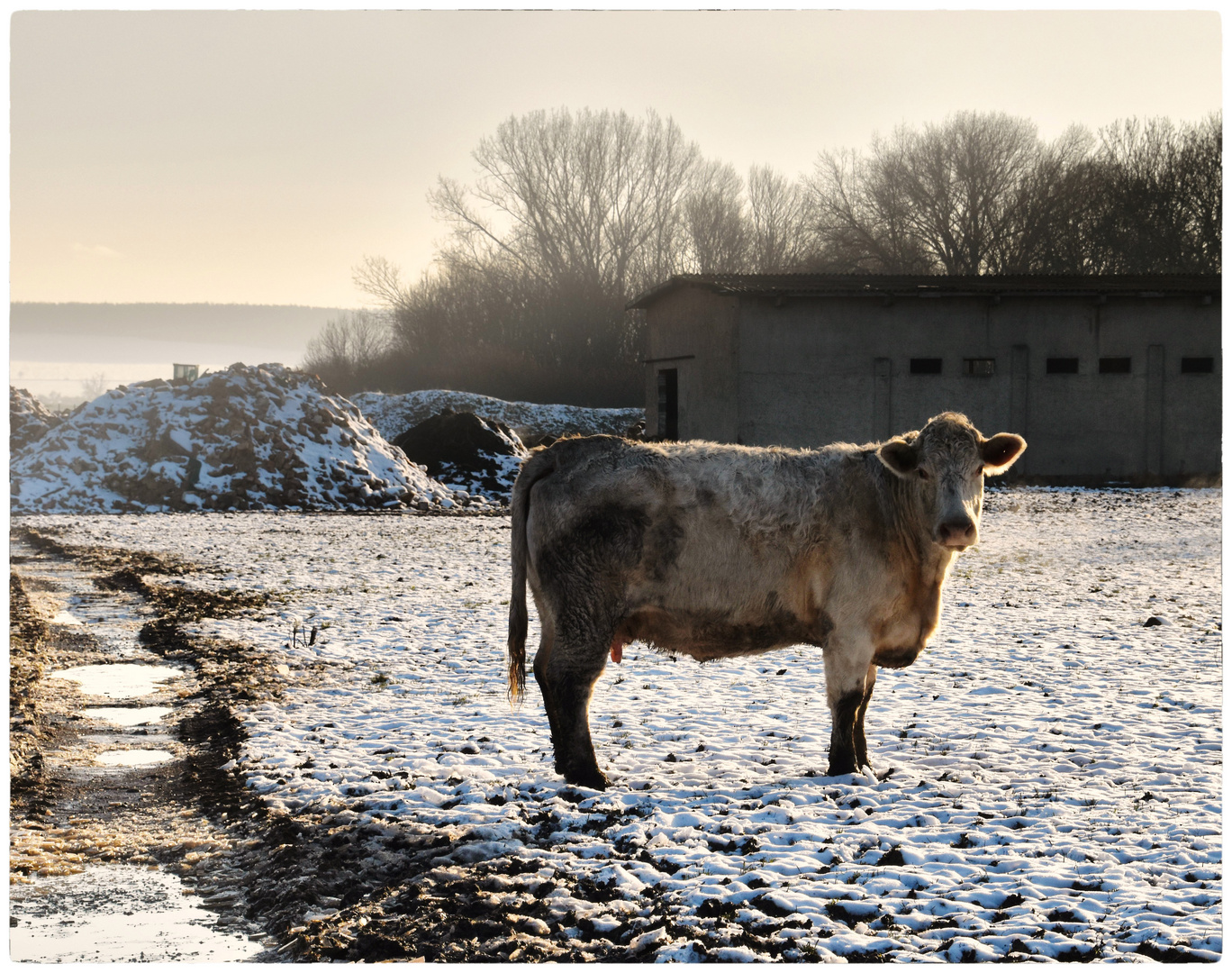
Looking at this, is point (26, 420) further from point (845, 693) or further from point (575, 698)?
point (845, 693)

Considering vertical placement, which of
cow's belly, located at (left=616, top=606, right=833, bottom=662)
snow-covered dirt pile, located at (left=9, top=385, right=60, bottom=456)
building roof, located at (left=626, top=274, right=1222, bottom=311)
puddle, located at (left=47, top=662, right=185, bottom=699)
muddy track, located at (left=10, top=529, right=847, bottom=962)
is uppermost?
building roof, located at (left=626, top=274, right=1222, bottom=311)

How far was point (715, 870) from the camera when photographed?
4.65 m

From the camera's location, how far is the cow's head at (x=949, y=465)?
224 inches

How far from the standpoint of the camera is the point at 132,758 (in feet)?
21.1

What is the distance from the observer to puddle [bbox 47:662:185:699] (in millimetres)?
7945

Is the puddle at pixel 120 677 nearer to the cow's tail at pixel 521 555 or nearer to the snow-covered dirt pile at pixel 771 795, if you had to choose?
the snow-covered dirt pile at pixel 771 795

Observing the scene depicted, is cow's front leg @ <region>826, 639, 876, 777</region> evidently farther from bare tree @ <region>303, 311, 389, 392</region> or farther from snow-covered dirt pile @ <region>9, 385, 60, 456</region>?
bare tree @ <region>303, 311, 389, 392</region>

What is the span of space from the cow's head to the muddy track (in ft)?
8.17

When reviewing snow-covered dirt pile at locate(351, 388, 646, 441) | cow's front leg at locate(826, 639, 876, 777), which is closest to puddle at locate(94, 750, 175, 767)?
cow's front leg at locate(826, 639, 876, 777)

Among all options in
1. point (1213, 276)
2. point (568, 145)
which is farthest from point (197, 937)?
point (568, 145)

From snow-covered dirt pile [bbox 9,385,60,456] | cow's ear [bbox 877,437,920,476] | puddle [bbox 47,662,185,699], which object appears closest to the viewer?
cow's ear [bbox 877,437,920,476]

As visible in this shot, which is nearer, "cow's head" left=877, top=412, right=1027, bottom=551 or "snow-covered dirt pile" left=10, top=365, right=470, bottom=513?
"cow's head" left=877, top=412, right=1027, bottom=551

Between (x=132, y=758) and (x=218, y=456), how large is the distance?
1941 centimetres

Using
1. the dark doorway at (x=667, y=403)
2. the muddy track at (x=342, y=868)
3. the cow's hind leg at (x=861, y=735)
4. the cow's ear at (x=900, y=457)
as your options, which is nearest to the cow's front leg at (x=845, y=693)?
the cow's hind leg at (x=861, y=735)
